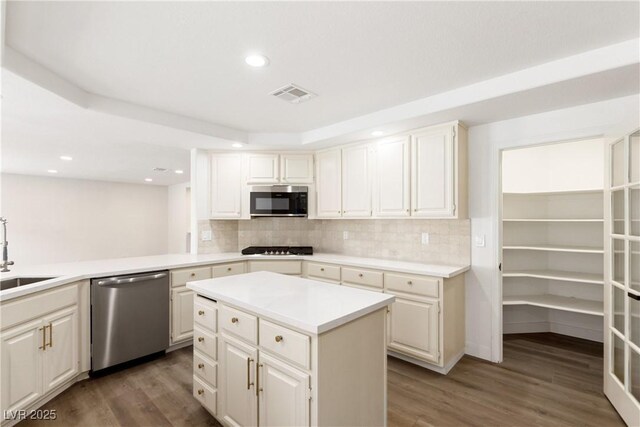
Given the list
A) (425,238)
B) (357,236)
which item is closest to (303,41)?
(425,238)

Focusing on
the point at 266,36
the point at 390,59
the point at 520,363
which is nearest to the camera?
the point at 266,36

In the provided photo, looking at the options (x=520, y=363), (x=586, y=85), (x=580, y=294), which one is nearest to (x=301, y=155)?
(x=586, y=85)

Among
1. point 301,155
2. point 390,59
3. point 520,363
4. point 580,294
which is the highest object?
point 390,59

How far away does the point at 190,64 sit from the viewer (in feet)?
6.89

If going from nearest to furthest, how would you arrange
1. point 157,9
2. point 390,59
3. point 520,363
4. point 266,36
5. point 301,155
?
1. point 157,9
2. point 266,36
3. point 390,59
4. point 520,363
5. point 301,155

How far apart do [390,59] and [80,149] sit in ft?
14.2

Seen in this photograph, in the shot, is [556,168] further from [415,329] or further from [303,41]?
[303,41]

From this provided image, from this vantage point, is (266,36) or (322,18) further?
(266,36)

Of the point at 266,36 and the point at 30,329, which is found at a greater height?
the point at 266,36

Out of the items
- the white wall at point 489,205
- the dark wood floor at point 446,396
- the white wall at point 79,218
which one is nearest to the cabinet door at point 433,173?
the white wall at point 489,205

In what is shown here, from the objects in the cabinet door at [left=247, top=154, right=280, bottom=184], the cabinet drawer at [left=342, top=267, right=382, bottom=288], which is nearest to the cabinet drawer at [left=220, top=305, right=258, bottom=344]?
the cabinet drawer at [left=342, top=267, right=382, bottom=288]

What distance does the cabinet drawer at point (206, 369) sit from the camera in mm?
1992

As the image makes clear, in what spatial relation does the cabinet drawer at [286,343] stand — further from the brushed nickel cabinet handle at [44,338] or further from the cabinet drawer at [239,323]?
the brushed nickel cabinet handle at [44,338]

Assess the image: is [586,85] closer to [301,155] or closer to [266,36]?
[266,36]
